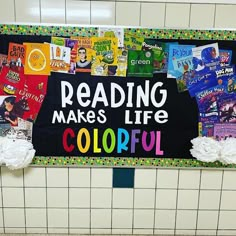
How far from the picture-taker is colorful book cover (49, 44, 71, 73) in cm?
179

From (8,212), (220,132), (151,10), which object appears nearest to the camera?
(151,10)

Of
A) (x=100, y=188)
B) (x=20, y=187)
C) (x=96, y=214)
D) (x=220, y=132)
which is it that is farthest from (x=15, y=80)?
(x=220, y=132)

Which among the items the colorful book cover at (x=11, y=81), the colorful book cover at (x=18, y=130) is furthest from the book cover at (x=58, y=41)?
the colorful book cover at (x=18, y=130)

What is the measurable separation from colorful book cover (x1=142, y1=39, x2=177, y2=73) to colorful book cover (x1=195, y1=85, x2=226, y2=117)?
293 mm

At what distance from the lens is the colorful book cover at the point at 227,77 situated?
1836 mm

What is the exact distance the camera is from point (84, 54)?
1801 mm

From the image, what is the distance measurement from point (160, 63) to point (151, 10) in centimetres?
32

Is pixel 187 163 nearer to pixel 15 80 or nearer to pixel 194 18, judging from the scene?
pixel 194 18

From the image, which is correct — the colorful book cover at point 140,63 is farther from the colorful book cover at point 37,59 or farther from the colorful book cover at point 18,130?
the colorful book cover at point 18,130

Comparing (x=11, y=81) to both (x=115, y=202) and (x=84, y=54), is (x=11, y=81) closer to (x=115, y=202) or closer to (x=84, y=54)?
(x=84, y=54)

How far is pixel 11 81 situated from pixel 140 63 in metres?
0.82

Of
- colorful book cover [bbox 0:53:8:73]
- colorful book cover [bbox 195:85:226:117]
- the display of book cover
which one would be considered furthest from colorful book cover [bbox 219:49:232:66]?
colorful book cover [bbox 0:53:8:73]

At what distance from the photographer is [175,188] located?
2.01 m

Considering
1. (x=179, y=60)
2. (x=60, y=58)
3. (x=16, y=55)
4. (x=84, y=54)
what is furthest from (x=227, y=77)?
(x=16, y=55)
